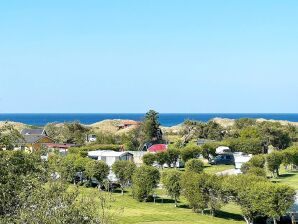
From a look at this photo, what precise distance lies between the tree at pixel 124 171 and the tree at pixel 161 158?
15.7 meters

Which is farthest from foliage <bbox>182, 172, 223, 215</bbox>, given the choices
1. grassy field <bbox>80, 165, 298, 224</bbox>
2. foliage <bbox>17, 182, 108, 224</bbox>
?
foliage <bbox>17, 182, 108, 224</bbox>

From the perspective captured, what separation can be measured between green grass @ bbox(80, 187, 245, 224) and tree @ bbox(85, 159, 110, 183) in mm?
6378

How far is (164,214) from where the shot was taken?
1809 inches

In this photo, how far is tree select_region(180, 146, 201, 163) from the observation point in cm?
8075

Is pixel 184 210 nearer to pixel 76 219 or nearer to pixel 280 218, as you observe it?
pixel 280 218

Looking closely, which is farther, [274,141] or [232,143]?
[274,141]

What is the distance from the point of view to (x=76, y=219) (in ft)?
58.5

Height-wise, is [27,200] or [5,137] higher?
[5,137]

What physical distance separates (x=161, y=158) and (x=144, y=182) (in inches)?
888

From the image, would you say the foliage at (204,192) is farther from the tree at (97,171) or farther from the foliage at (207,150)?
the foliage at (207,150)

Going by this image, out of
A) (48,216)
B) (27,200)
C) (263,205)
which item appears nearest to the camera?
(48,216)

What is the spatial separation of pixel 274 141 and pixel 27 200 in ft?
295

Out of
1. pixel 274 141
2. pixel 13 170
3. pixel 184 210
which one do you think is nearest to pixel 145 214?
pixel 184 210

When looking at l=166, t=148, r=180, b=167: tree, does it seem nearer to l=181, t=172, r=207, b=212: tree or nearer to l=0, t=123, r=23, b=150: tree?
l=181, t=172, r=207, b=212: tree
